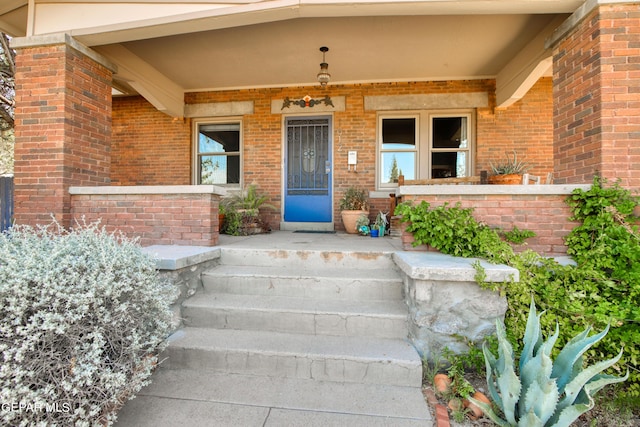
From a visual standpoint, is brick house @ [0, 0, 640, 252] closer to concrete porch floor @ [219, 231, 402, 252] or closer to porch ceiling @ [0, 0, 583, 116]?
porch ceiling @ [0, 0, 583, 116]

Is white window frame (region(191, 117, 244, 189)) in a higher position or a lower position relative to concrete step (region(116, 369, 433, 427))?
higher

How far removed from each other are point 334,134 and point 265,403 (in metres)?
4.96

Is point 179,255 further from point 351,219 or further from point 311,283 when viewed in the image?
point 351,219

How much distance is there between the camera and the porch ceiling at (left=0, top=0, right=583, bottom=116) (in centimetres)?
328

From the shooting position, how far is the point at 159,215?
338cm

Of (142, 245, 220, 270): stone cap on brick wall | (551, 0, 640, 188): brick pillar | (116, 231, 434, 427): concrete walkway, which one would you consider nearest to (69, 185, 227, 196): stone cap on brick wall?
(142, 245, 220, 270): stone cap on brick wall

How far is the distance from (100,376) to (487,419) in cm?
209

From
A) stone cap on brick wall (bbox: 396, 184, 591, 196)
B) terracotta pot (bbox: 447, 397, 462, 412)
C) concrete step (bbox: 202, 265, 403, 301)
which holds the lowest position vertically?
terracotta pot (bbox: 447, 397, 462, 412)

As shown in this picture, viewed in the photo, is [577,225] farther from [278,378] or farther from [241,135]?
[241,135]

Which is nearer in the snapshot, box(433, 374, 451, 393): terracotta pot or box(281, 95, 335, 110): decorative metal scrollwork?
box(433, 374, 451, 393): terracotta pot

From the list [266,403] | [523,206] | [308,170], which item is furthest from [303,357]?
[308,170]

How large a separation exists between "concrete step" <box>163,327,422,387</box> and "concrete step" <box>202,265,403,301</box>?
17.6 inches

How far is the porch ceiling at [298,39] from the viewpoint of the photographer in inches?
129

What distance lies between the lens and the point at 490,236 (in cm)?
267
